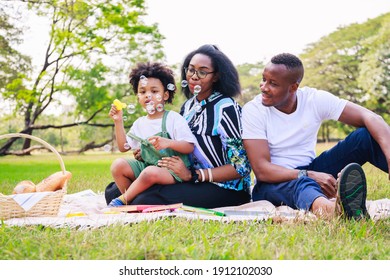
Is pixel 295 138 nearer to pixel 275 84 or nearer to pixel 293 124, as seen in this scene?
pixel 293 124

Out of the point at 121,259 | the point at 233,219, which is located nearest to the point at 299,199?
the point at 233,219

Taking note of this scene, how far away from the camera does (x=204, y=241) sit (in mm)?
2098

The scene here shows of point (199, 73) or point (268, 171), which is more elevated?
point (199, 73)

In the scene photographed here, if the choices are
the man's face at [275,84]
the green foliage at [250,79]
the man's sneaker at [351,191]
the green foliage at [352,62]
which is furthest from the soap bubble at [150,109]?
the green foliage at [250,79]

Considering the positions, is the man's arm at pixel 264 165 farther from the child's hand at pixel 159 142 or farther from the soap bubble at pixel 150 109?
the soap bubble at pixel 150 109

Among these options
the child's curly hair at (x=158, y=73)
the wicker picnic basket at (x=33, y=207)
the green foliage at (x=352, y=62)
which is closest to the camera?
the wicker picnic basket at (x=33, y=207)

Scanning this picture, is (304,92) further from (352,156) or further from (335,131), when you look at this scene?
(335,131)

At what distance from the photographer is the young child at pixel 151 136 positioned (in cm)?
313

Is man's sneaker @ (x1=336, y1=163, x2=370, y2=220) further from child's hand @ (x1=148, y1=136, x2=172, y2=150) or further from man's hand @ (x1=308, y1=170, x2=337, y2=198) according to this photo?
child's hand @ (x1=148, y1=136, x2=172, y2=150)

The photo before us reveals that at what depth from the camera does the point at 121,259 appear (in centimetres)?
192

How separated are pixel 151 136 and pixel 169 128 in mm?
122

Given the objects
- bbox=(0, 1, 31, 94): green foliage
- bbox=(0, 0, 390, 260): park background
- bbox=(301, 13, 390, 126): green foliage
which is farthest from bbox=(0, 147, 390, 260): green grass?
bbox=(301, 13, 390, 126): green foliage

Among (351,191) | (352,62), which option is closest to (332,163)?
(351,191)

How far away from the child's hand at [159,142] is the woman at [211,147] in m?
0.14
